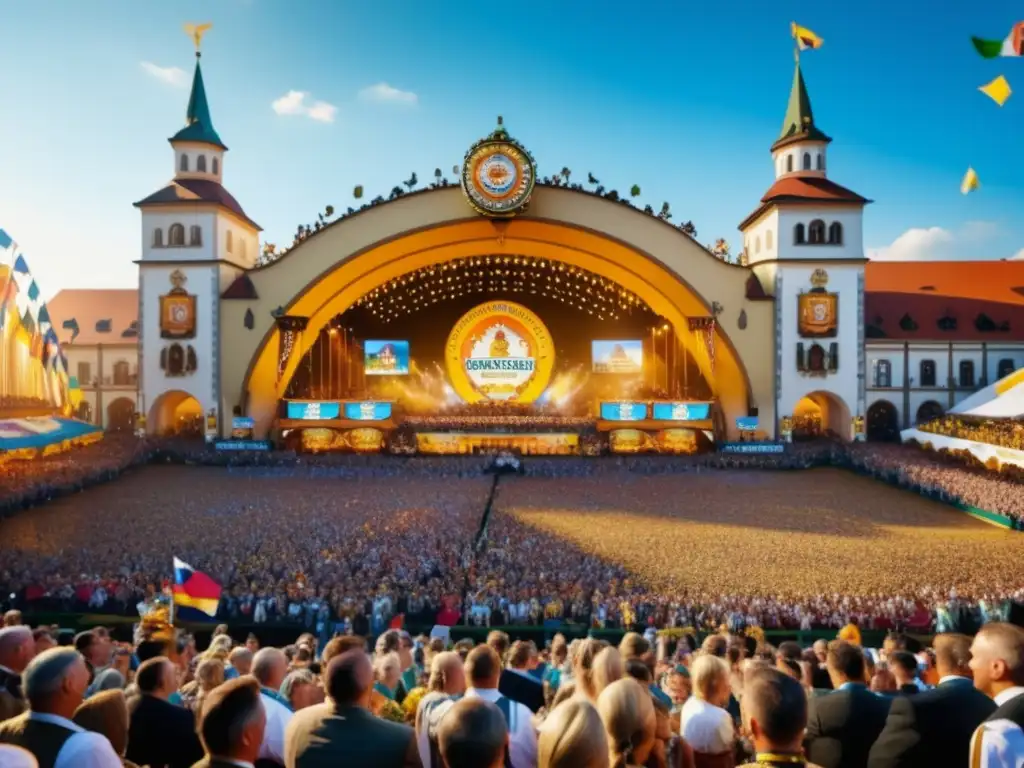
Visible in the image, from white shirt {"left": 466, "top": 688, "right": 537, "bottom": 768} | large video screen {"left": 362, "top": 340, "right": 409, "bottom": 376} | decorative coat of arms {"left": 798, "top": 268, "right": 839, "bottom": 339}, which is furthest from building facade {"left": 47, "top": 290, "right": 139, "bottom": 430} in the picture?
white shirt {"left": 466, "top": 688, "right": 537, "bottom": 768}

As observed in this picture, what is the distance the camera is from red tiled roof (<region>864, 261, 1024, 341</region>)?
48812 mm

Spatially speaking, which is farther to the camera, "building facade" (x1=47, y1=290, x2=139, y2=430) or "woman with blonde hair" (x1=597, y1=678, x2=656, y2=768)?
"building facade" (x1=47, y1=290, x2=139, y2=430)

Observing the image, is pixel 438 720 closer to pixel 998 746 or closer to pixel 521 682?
pixel 521 682

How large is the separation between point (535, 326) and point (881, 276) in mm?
24584

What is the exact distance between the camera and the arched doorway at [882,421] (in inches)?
1913

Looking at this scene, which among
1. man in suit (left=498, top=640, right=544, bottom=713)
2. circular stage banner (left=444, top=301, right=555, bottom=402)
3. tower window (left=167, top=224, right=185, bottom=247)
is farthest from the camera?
circular stage banner (left=444, top=301, right=555, bottom=402)

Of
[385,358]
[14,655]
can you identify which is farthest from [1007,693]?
[385,358]

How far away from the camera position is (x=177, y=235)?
4603cm

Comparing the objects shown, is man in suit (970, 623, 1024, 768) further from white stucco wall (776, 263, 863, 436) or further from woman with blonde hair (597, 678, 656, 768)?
white stucco wall (776, 263, 863, 436)

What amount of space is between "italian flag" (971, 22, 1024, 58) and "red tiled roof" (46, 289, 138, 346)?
166ft

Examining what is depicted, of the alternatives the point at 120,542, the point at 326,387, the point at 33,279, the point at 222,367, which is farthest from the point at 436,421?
the point at 120,542

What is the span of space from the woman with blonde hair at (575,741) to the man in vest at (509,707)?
1.27 meters

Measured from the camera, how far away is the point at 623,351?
5312cm

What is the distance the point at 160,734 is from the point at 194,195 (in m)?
46.4
